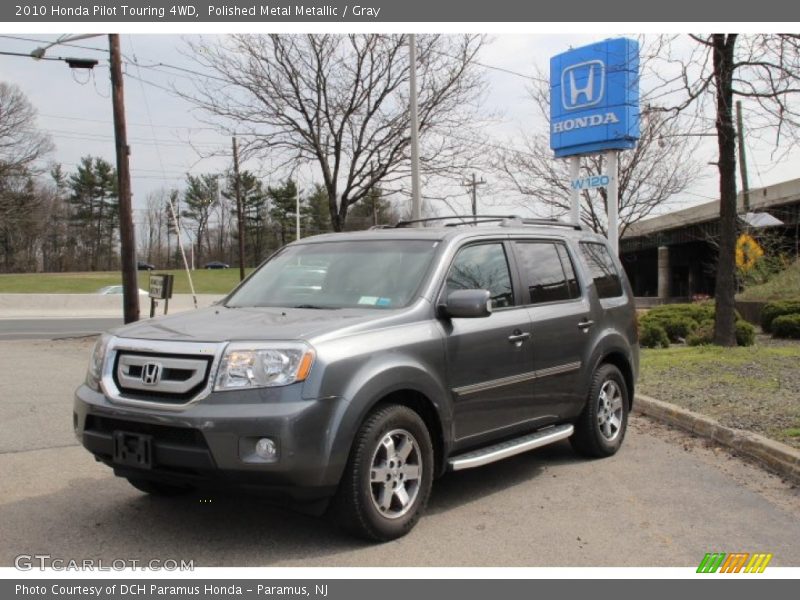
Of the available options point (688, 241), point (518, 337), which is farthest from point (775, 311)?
point (688, 241)

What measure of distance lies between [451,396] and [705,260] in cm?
5527

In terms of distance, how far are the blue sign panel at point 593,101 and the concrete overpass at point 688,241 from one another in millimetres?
16988

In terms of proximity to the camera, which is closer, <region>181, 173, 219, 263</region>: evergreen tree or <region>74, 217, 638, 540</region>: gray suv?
<region>74, 217, 638, 540</region>: gray suv

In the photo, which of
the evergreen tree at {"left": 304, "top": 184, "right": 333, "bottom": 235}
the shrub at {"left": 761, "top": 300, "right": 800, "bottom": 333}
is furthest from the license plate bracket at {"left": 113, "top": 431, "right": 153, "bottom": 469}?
the evergreen tree at {"left": 304, "top": 184, "right": 333, "bottom": 235}

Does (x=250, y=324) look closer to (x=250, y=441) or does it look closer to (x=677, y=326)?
(x=250, y=441)

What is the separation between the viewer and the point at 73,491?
537 centimetres

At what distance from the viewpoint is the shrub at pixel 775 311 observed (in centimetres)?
1592

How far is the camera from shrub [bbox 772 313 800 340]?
15008 millimetres

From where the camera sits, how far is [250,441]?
12.7 feet

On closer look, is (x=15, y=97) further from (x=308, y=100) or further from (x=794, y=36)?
(x=794, y=36)

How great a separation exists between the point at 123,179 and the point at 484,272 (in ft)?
45.9

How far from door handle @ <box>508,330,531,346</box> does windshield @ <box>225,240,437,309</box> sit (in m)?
0.85

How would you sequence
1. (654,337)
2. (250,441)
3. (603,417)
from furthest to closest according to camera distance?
(654,337), (603,417), (250,441)

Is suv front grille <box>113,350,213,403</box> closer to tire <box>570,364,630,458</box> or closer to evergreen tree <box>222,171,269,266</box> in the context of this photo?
tire <box>570,364,630,458</box>
